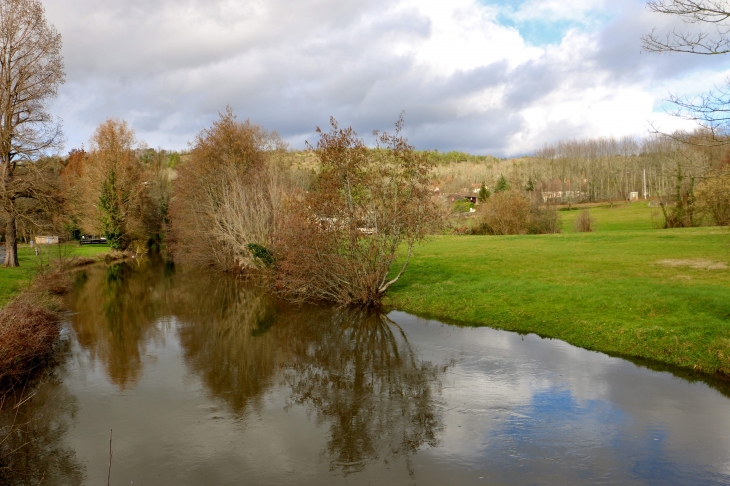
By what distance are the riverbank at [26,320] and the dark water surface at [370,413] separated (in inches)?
30.6

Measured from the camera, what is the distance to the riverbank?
1195 centimetres

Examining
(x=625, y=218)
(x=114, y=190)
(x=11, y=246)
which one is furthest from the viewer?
(x=625, y=218)

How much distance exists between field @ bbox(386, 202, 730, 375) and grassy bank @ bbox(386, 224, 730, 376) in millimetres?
31

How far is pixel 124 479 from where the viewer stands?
778cm

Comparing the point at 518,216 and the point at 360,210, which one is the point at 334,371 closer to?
the point at 360,210

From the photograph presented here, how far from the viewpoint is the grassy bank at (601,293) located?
508 inches

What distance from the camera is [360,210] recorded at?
19.2 metres

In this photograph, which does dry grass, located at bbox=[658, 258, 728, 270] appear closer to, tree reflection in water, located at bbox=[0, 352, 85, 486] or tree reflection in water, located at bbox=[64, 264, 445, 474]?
tree reflection in water, located at bbox=[64, 264, 445, 474]

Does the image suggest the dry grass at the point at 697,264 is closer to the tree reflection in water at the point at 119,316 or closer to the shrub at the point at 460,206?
the shrub at the point at 460,206

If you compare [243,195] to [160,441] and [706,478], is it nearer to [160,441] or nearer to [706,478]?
[160,441]

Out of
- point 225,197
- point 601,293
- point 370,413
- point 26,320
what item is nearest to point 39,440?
point 26,320

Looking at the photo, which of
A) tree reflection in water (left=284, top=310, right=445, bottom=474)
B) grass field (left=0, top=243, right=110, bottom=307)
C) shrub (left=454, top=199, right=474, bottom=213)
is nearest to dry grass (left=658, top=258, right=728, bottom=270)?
shrub (left=454, top=199, right=474, bottom=213)

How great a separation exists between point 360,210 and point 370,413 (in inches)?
405

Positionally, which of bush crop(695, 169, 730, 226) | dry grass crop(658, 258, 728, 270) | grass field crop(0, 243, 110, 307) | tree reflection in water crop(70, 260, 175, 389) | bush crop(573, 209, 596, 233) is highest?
bush crop(695, 169, 730, 226)
